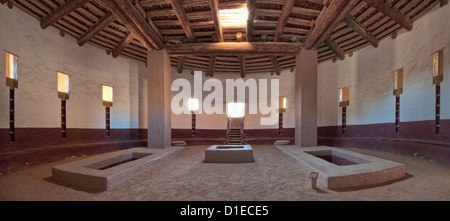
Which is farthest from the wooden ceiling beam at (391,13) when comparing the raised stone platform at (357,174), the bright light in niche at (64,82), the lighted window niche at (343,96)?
the bright light in niche at (64,82)

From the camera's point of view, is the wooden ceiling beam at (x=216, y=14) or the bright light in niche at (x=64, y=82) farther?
the bright light in niche at (x=64, y=82)

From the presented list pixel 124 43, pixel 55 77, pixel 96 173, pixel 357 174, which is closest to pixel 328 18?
pixel 357 174

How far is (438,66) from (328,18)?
4.23 m

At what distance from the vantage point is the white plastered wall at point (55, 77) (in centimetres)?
616

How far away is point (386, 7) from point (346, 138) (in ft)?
21.9

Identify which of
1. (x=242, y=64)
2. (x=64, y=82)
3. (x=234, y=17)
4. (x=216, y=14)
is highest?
(x=234, y=17)

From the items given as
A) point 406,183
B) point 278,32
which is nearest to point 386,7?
point 278,32

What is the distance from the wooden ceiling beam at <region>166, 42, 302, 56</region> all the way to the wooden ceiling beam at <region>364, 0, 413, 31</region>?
2967 millimetres

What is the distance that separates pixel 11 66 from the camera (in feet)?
20.2

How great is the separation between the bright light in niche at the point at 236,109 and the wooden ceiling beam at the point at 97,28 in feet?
28.8

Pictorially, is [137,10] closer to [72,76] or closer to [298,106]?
[72,76]

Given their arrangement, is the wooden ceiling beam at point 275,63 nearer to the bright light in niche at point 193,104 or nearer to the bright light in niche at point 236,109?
the bright light in niche at point 236,109

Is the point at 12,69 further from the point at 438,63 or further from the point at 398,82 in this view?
the point at 398,82

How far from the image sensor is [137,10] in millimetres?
6621
